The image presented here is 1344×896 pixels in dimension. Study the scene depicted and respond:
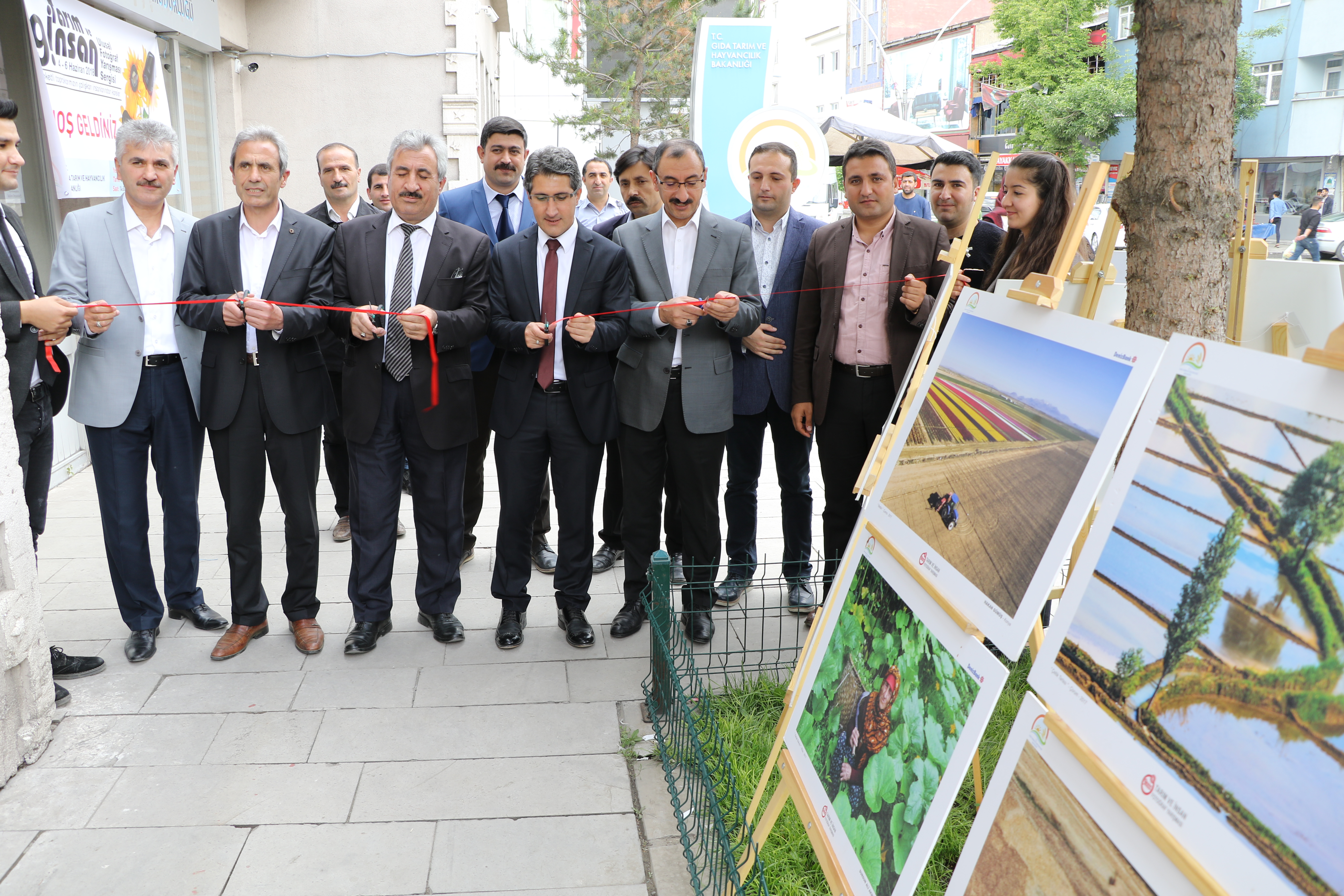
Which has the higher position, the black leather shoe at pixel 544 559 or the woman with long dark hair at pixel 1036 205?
the woman with long dark hair at pixel 1036 205

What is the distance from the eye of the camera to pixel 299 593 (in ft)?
13.0

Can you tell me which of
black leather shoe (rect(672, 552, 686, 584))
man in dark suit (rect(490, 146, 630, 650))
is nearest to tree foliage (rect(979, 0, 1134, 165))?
black leather shoe (rect(672, 552, 686, 584))

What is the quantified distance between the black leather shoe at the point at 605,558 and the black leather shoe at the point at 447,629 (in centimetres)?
93

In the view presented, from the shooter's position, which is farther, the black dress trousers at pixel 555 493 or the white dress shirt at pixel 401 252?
the black dress trousers at pixel 555 493

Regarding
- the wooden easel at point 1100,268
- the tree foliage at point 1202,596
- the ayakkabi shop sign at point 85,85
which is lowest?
the tree foliage at point 1202,596

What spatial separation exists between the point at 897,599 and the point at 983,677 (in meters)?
0.37

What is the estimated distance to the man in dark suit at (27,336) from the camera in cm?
331

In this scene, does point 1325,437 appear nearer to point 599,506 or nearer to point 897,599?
point 897,599

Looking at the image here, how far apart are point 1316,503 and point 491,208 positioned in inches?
167

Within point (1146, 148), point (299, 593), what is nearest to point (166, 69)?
point (299, 593)

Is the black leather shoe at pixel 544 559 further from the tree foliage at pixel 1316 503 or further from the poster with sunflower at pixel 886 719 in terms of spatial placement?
the tree foliage at pixel 1316 503

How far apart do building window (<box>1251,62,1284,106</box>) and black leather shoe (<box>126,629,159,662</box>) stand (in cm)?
3347

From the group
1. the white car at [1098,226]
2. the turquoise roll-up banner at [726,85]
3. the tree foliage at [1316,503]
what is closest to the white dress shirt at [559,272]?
the tree foliage at [1316,503]

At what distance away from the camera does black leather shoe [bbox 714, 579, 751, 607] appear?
4.41m
